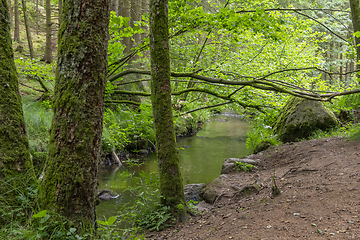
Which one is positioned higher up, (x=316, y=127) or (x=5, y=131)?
(x=5, y=131)

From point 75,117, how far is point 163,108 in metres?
1.70

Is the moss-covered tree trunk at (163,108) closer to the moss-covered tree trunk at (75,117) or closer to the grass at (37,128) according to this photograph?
the moss-covered tree trunk at (75,117)

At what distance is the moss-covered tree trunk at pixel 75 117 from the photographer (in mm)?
2076

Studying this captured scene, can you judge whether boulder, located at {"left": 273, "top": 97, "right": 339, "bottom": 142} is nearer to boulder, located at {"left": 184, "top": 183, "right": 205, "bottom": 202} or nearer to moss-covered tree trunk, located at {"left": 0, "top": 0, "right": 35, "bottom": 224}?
boulder, located at {"left": 184, "top": 183, "right": 205, "bottom": 202}

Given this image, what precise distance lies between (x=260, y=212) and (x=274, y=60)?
8.56 meters

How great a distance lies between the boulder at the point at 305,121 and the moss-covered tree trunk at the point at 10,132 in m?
7.56

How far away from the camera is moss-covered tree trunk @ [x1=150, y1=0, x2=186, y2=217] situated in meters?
3.54

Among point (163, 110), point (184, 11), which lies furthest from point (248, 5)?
point (163, 110)

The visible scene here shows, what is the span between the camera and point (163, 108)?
363 centimetres

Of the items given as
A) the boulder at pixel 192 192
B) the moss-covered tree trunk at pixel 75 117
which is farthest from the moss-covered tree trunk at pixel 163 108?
the boulder at pixel 192 192

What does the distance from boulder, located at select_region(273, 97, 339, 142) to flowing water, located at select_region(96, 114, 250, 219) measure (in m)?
2.07

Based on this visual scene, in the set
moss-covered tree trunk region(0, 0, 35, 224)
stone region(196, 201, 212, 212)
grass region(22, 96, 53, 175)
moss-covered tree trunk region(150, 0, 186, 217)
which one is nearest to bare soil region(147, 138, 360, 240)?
stone region(196, 201, 212, 212)

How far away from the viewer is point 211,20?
3938 mm

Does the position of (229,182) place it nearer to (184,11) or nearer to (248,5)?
(184,11)
